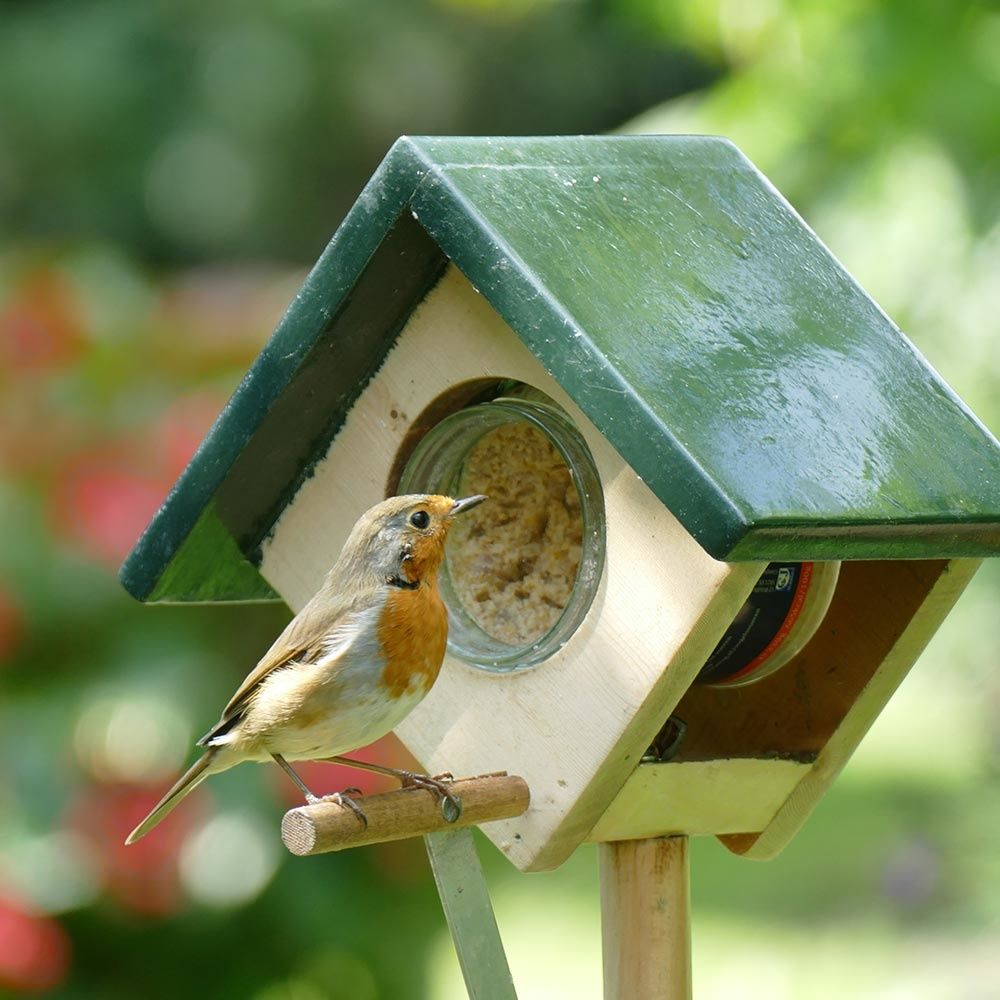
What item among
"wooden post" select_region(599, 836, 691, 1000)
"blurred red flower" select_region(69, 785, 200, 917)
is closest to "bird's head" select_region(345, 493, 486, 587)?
"wooden post" select_region(599, 836, 691, 1000)

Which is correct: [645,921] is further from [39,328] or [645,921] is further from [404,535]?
[39,328]

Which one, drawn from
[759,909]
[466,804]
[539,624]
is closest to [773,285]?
[539,624]

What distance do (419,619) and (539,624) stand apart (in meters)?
0.20

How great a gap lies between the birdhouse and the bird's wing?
0.21m

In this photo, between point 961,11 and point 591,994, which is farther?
point 591,994

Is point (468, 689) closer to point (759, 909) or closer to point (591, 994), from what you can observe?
point (591, 994)

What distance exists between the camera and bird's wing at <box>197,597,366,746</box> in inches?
89.2

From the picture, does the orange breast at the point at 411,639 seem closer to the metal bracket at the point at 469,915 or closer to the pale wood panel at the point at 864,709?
the metal bracket at the point at 469,915

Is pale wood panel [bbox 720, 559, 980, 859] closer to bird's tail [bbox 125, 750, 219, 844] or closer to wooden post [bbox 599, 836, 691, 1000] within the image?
wooden post [bbox 599, 836, 691, 1000]

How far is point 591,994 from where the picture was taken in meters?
5.17

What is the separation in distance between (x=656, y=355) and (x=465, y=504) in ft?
1.03

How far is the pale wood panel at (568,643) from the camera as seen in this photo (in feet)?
6.99

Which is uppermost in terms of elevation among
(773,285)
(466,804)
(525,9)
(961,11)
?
(525,9)

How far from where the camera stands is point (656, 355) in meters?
2.10
